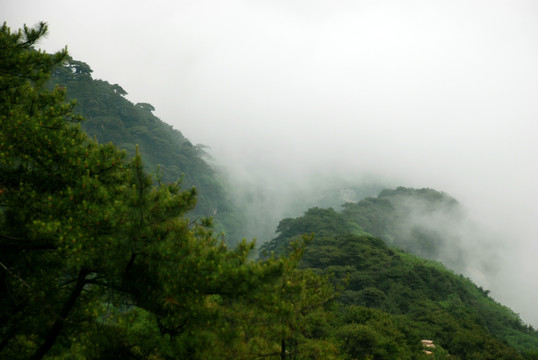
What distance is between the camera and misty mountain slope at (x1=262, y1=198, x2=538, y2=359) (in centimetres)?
1802

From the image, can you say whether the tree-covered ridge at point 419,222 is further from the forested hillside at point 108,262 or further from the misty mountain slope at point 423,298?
the forested hillside at point 108,262

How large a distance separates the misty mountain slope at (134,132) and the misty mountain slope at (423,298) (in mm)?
20560

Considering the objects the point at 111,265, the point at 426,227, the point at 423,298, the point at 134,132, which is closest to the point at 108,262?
the point at 111,265

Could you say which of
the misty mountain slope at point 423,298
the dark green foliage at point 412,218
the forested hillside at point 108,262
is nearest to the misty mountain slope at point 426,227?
the dark green foliage at point 412,218

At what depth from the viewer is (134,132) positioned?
48.2 meters

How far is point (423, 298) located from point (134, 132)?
136 feet

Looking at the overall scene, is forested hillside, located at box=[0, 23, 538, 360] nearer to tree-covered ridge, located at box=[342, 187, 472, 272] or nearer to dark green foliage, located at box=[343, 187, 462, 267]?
tree-covered ridge, located at box=[342, 187, 472, 272]

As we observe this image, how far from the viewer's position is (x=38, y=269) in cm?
536

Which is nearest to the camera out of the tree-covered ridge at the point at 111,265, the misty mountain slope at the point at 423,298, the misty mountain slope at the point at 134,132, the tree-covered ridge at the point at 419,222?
the tree-covered ridge at the point at 111,265

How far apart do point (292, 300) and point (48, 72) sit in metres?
6.35

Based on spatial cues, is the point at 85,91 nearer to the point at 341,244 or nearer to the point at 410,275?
the point at 341,244

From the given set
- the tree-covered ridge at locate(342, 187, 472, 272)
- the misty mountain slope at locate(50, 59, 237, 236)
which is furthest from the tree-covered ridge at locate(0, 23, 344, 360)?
the tree-covered ridge at locate(342, 187, 472, 272)

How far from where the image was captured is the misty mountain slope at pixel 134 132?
136 feet

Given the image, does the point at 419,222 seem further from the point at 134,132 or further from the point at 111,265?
the point at 111,265
